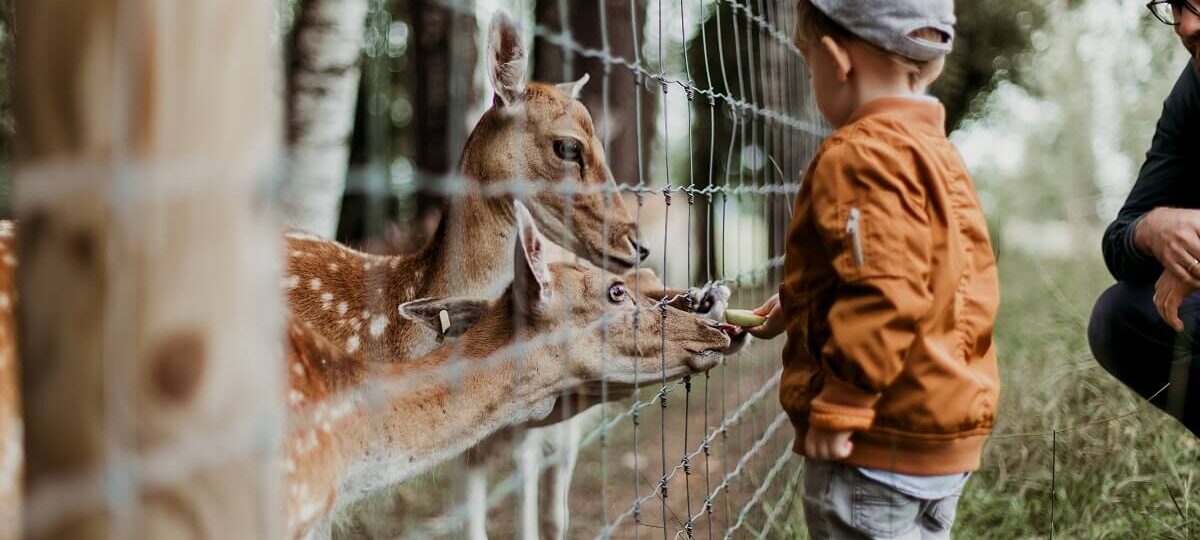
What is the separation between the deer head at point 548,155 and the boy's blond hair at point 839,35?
1554 millimetres

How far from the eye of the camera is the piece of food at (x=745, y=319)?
9.27ft

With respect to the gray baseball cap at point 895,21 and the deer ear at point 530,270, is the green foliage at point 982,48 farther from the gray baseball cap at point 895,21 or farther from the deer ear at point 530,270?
the gray baseball cap at point 895,21

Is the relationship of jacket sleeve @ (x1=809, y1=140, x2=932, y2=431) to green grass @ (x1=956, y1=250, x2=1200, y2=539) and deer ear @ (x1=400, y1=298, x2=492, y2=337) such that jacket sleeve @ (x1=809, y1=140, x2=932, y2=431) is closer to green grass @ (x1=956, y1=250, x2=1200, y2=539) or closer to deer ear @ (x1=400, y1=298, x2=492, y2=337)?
deer ear @ (x1=400, y1=298, x2=492, y2=337)

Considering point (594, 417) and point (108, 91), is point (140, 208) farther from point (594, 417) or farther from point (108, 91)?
point (594, 417)

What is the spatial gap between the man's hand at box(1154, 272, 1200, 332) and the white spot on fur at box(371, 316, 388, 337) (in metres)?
2.11

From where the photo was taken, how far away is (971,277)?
2301mm

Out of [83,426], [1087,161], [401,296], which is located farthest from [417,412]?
[1087,161]

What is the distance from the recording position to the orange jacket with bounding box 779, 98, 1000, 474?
2082 mm

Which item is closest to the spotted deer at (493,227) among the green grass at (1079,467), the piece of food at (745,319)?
the piece of food at (745,319)

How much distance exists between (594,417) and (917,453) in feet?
11.2

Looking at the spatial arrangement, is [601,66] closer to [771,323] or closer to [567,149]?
[567,149]

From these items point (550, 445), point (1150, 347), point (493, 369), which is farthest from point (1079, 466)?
point (493, 369)

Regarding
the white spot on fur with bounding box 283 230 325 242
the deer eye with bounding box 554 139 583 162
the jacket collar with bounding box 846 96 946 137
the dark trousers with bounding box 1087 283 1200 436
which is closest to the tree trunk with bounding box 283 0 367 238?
the white spot on fur with bounding box 283 230 325 242

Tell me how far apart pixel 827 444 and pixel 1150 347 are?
1.93m
